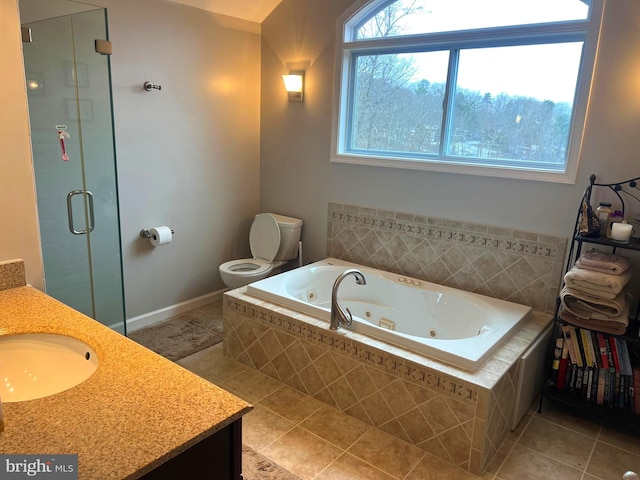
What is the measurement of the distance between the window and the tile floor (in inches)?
56.5

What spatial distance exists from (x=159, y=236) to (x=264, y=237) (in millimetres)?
900

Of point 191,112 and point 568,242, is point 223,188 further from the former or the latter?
point 568,242

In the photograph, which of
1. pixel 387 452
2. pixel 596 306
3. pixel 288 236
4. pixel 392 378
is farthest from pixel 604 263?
pixel 288 236

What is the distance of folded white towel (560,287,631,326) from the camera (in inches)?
94.7

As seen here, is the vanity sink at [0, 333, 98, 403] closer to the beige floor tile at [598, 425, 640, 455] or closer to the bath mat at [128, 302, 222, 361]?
the bath mat at [128, 302, 222, 361]

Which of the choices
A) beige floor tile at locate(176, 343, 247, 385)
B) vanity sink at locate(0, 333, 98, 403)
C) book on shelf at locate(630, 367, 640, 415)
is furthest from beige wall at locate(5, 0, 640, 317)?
vanity sink at locate(0, 333, 98, 403)

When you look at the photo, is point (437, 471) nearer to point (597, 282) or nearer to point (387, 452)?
point (387, 452)

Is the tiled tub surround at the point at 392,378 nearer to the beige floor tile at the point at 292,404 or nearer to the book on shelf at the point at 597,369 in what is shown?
the beige floor tile at the point at 292,404

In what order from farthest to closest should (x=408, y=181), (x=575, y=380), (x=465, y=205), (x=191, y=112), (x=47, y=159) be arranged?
(x=191, y=112) → (x=408, y=181) → (x=465, y=205) → (x=575, y=380) → (x=47, y=159)

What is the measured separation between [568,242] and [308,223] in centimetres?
199

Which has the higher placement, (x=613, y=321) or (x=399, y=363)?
(x=613, y=321)

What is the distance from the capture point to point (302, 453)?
2.38 m

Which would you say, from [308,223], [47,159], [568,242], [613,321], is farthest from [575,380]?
[47,159]

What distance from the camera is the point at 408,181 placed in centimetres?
345
